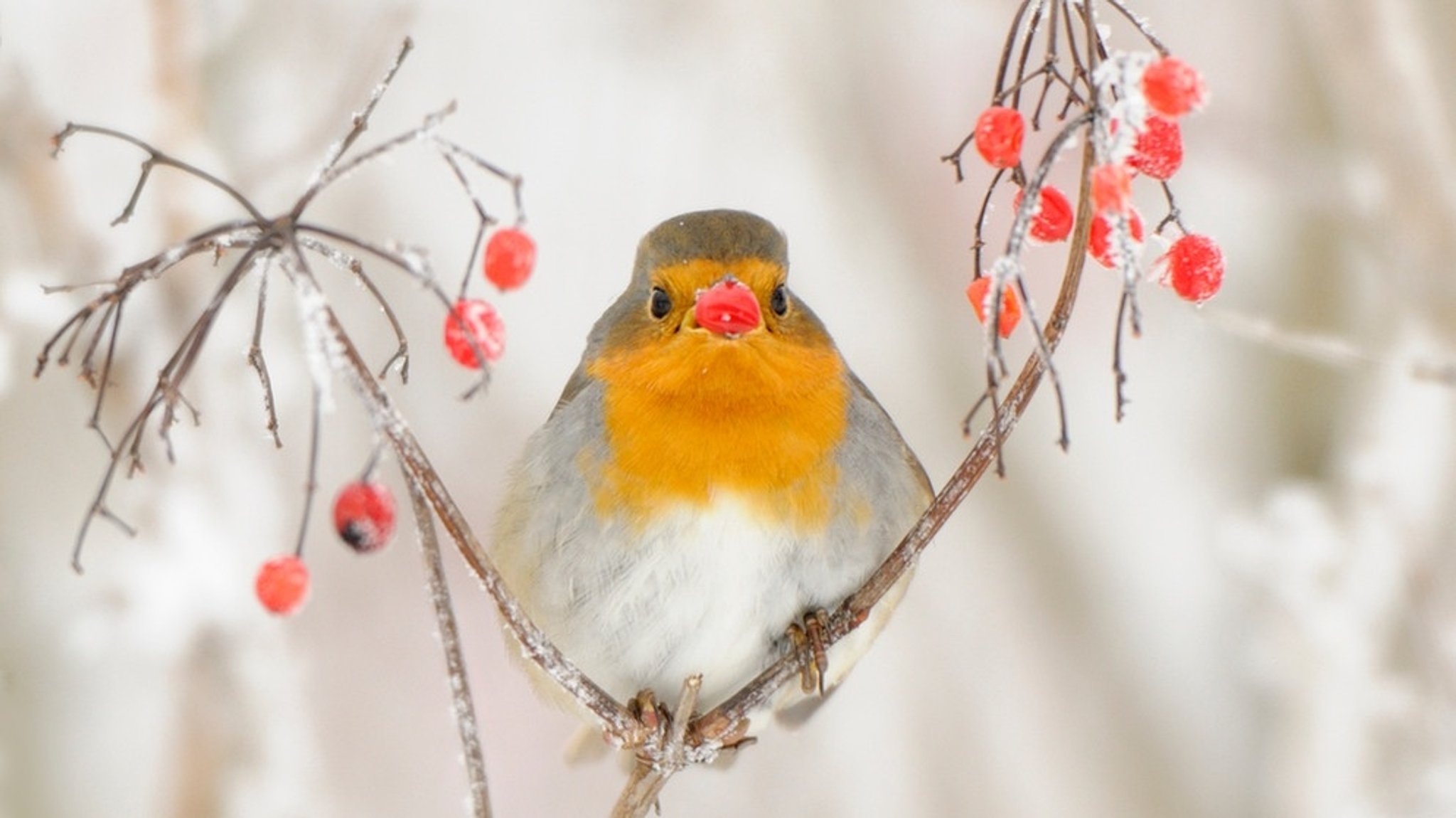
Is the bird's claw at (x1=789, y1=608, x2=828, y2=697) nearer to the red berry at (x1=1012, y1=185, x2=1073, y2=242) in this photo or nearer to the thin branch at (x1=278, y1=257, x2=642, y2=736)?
the thin branch at (x1=278, y1=257, x2=642, y2=736)

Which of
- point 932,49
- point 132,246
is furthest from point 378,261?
point 932,49

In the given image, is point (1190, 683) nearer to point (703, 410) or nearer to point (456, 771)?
point (456, 771)

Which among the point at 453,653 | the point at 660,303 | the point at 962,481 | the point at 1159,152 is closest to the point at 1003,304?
the point at 962,481

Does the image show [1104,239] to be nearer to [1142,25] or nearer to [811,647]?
[1142,25]

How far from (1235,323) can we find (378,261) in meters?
2.86

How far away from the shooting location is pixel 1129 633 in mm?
5086

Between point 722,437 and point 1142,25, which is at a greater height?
point 722,437

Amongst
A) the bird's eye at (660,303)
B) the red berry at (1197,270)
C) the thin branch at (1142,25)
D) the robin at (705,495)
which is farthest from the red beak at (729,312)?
the thin branch at (1142,25)

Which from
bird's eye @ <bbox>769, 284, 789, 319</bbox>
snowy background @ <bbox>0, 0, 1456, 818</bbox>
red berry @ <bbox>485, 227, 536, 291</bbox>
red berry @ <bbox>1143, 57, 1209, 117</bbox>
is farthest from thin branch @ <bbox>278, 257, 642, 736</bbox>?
snowy background @ <bbox>0, 0, 1456, 818</bbox>

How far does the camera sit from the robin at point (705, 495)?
250 centimetres

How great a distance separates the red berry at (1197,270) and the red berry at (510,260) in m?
0.70

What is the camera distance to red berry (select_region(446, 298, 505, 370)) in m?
1.65

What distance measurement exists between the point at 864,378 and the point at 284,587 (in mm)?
3558

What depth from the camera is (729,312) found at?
7.22 feet
